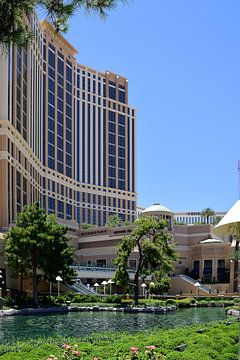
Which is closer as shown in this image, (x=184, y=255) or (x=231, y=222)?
(x=231, y=222)

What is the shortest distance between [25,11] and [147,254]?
38836 millimetres

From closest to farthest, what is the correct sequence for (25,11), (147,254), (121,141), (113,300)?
(25,11) → (147,254) → (113,300) → (121,141)

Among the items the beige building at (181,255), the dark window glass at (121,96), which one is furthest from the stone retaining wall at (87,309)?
the dark window glass at (121,96)

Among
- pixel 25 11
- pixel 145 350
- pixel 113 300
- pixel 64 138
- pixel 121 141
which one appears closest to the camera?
pixel 25 11

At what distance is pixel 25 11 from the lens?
8062 mm

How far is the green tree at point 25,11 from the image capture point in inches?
314

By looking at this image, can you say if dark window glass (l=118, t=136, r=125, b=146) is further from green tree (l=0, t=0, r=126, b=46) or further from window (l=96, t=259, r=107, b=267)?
green tree (l=0, t=0, r=126, b=46)

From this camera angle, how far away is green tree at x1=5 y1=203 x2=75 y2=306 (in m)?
43.5

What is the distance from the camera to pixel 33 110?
85125 mm

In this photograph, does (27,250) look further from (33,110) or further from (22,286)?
(33,110)

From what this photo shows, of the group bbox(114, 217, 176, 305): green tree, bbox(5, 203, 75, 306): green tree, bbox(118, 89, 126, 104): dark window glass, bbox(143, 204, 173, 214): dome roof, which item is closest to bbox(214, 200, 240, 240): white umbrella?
bbox(5, 203, 75, 306): green tree

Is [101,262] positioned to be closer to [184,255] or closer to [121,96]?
[184,255]

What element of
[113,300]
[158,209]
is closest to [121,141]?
[158,209]

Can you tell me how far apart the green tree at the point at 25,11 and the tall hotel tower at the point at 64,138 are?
59402 mm
